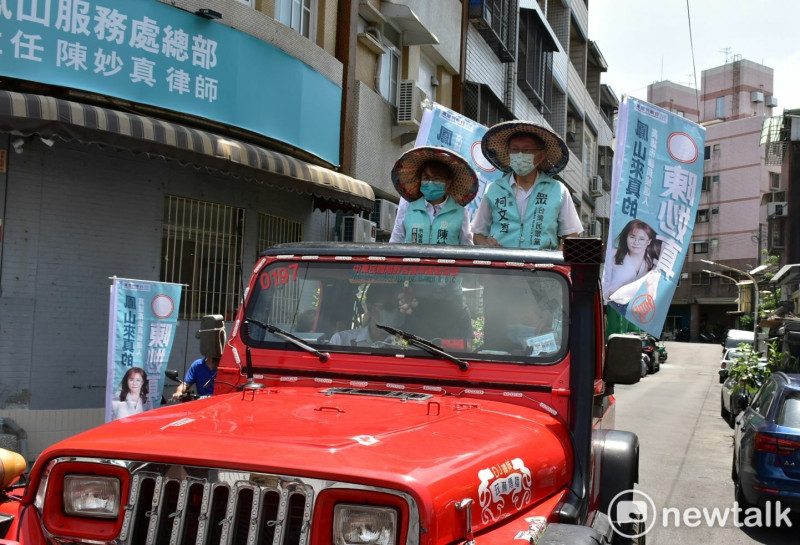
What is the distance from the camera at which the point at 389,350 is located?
3.76 metres

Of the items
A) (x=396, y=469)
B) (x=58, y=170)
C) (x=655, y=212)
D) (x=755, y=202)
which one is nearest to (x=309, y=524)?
(x=396, y=469)

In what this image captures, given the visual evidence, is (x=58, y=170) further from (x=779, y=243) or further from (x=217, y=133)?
(x=779, y=243)

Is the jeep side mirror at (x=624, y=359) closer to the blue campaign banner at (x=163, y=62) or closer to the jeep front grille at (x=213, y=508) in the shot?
the jeep front grille at (x=213, y=508)

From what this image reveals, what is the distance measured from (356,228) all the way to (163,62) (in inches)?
208

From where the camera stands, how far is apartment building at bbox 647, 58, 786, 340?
62.5m

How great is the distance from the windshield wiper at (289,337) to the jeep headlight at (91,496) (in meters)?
1.40

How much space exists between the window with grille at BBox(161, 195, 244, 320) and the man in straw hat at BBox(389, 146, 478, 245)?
15.6 feet

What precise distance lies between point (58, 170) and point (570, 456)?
746 centimetres

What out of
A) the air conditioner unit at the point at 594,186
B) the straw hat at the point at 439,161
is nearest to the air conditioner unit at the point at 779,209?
the air conditioner unit at the point at 594,186

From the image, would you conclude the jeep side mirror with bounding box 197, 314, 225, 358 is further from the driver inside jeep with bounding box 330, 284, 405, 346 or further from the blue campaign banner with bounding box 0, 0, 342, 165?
the blue campaign banner with bounding box 0, 0, 342, 165

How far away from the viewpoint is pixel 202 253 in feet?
35.1

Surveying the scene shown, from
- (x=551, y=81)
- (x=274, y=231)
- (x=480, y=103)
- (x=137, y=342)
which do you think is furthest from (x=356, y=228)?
(x=551, y=81)

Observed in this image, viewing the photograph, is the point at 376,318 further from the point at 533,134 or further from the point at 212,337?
the point at 533,134

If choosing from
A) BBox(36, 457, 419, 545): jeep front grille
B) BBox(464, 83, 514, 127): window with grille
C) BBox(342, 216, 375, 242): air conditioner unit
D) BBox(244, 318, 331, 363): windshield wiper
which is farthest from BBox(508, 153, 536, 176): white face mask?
BBox(464, 83, 514, 127): window with grille
